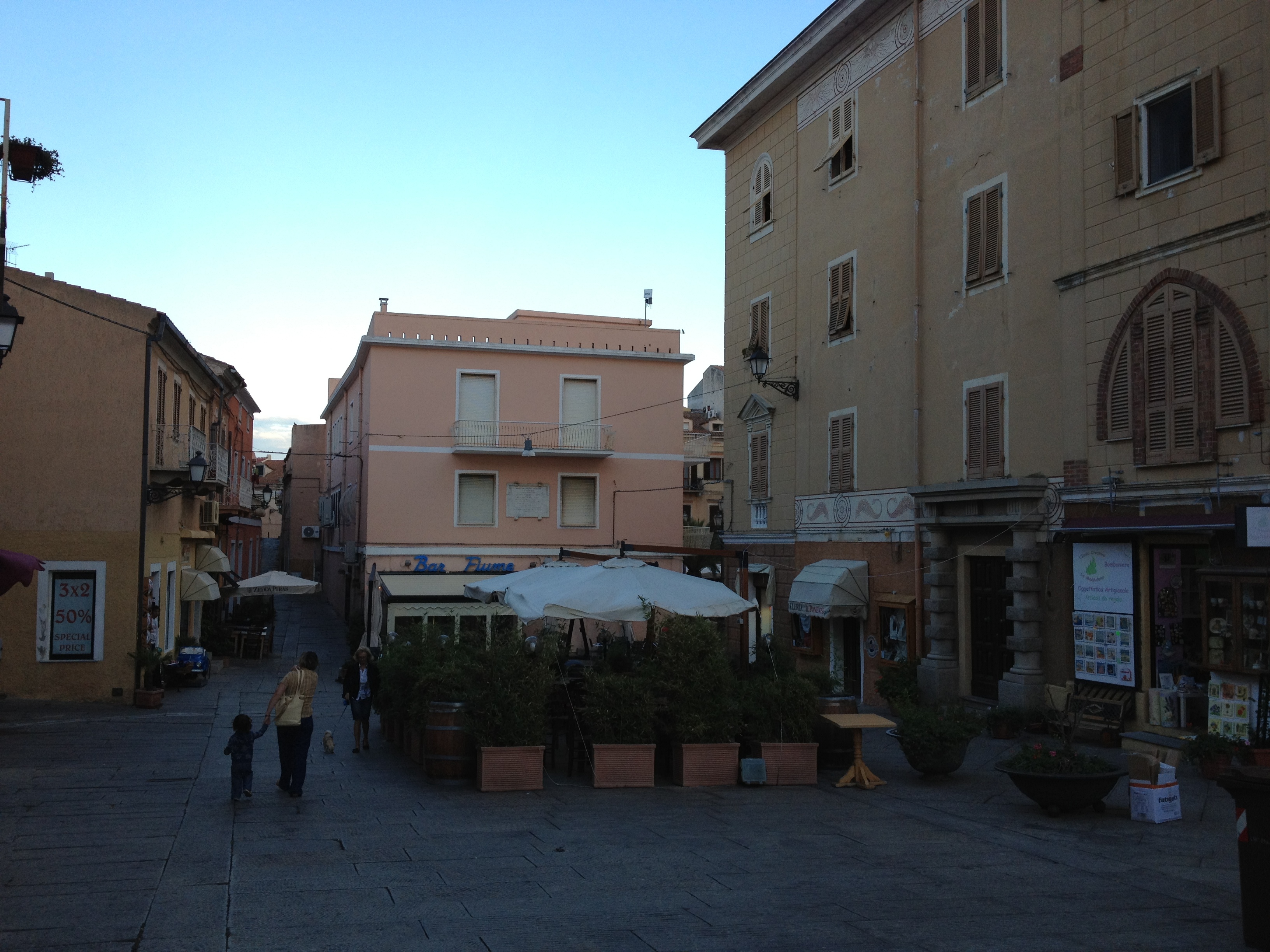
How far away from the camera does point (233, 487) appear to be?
33.8 m

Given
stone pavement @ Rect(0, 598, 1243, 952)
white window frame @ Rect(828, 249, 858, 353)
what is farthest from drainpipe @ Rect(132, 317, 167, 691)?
white window frame @ Rect(828, 249, 858, 353)

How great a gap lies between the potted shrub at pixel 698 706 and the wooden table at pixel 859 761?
113 centimetres

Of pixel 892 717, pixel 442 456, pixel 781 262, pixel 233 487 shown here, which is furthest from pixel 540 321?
pixel 892 717

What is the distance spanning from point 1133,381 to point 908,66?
8.05m

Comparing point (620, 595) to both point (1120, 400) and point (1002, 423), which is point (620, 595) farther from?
point (1002, 423)

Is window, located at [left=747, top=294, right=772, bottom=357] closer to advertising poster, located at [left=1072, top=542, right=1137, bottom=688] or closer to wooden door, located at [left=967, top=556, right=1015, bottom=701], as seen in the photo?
wooden door, located at [left=967, top=556, right=1015, bottom=701]

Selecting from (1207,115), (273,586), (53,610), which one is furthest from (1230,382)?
(273,586)

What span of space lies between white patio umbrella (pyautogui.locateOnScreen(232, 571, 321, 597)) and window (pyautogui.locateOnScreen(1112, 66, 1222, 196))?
22.3 metres

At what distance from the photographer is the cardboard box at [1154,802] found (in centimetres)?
987

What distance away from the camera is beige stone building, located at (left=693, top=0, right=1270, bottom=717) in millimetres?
13039

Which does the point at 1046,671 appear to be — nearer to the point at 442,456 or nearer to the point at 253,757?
the point at 253,757

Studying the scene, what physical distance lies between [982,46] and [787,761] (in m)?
11.7

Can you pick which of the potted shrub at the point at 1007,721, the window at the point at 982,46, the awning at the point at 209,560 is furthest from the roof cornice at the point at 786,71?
the awning at the point at 209,560

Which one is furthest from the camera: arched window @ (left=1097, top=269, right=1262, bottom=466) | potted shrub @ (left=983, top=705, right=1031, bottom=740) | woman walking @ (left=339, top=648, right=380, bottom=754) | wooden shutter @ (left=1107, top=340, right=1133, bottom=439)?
potted shrub @ (left=983, top=705, right=1031, bottom=740)
